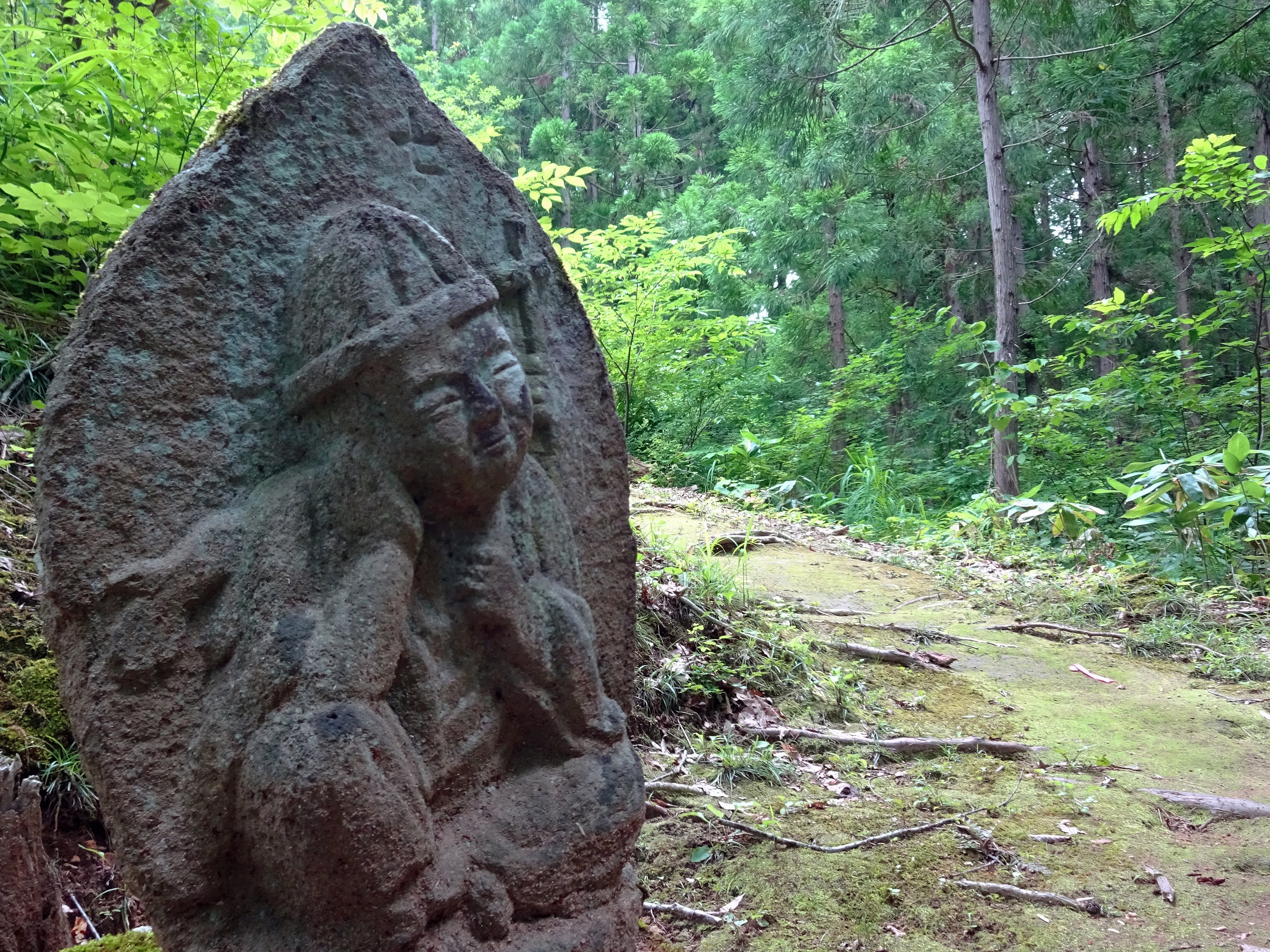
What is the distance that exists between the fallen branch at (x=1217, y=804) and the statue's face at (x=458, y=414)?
2.88 m

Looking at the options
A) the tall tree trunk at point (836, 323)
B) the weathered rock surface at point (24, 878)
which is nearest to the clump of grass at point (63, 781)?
the weathered rock surface at point (24, 878)

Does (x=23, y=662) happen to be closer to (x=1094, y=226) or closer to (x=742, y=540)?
(x=742, y=540)

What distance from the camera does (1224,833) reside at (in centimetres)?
303

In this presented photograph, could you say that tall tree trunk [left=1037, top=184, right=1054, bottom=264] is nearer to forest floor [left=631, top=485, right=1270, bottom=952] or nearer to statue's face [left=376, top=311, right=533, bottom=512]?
forest floor [left=631, top=485, right=1270, bottom=952]

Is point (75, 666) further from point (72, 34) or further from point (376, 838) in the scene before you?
point (72, 34)

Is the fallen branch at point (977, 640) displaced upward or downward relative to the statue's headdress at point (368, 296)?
downward

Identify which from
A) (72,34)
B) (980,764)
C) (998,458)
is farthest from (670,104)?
(980,764)

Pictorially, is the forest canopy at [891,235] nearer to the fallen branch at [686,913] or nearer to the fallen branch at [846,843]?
the fallen branch at [686,913]

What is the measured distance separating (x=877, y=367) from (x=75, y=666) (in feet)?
37.6

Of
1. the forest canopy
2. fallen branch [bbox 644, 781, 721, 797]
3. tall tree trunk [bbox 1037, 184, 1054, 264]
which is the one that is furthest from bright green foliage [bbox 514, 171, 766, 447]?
fallen branch [bbox 644, 781, 721, 797]

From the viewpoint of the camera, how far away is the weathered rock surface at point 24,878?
82.9 inches

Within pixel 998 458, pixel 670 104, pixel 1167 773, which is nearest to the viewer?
pixel 1167 773

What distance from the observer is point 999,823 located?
3.04m

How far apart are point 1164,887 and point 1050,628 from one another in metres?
2.80
